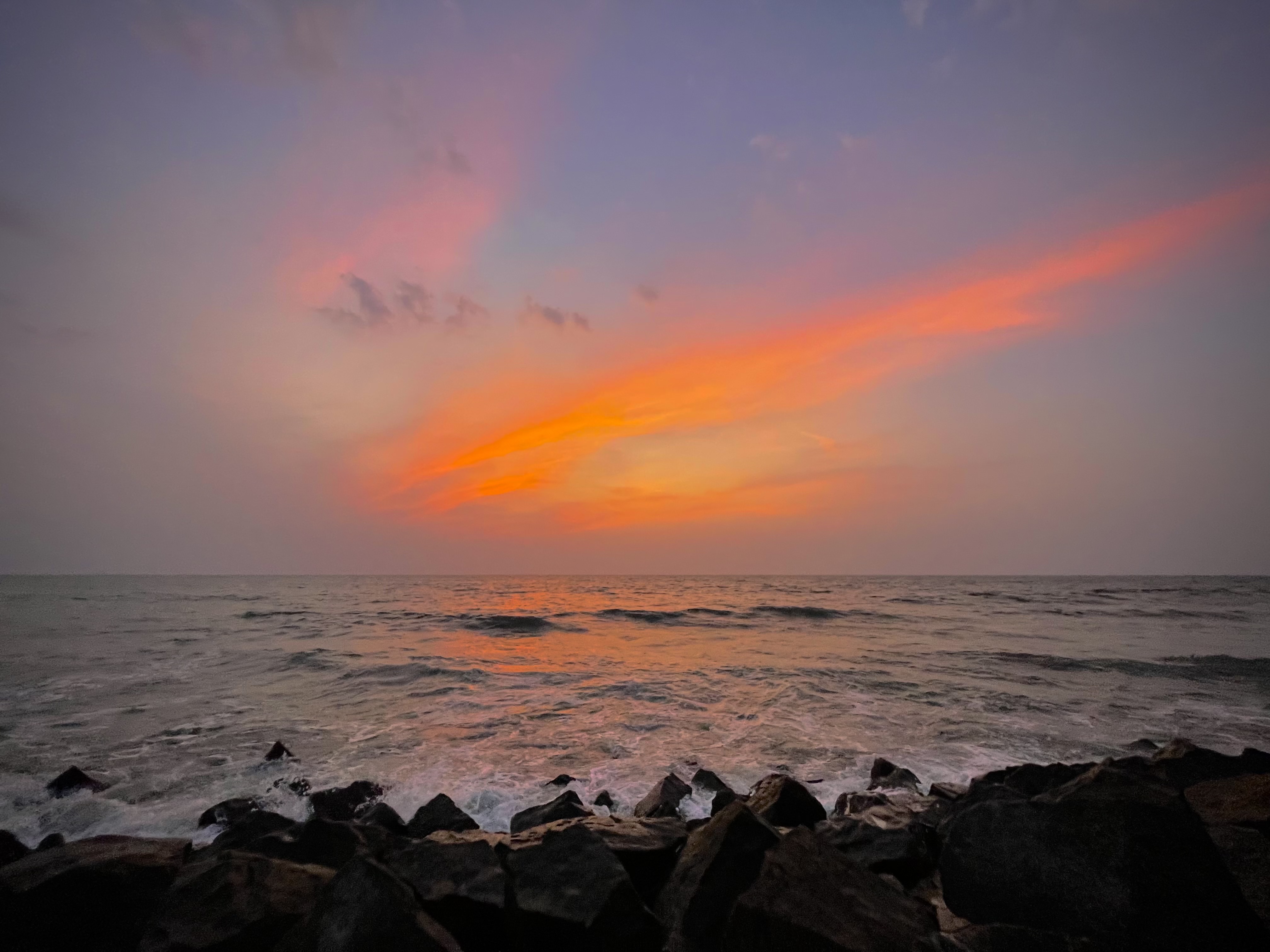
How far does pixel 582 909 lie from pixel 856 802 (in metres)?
4.71

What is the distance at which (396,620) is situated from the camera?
32156mm

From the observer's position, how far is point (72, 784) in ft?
24.9

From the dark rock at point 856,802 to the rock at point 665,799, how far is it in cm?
181

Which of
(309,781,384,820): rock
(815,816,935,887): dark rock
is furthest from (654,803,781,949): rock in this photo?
(309,781,384,820): rock

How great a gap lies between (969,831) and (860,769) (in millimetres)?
5197

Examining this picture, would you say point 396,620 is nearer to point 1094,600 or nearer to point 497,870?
point 497,870

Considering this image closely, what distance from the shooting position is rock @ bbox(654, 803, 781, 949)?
338cm

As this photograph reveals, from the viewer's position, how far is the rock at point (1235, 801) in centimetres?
440

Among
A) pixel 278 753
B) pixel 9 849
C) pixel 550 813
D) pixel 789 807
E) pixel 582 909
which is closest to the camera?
pixel 582 909

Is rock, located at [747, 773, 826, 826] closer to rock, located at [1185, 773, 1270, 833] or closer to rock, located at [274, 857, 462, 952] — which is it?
rock, located at [1185, 773, 1270, 833]

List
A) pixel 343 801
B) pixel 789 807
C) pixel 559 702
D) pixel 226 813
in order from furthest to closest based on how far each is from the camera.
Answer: pixel 559 702 → pixel 343 801 → pixel 226 813 → pixel 789 807

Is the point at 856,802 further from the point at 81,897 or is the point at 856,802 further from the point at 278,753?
the point at 278,753

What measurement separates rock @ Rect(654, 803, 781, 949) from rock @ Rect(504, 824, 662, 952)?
0.22 metres

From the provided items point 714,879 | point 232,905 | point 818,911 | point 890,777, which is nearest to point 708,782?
point 890,777
